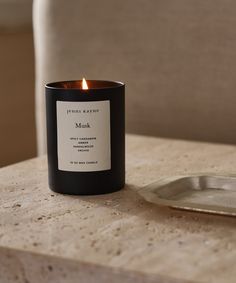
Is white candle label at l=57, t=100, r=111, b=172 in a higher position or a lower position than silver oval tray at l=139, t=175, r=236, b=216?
higher

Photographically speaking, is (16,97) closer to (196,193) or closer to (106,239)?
(196,193)

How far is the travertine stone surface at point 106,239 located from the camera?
2.14ft

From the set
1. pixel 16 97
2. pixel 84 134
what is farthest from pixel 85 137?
pixel 16 97

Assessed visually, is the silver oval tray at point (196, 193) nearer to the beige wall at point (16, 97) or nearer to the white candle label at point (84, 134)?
the white candle label at point (84, 134)

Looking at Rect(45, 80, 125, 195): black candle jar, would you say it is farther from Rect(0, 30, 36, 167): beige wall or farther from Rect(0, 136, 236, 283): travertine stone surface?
Rect(0, 30, 36, 167): beige wall

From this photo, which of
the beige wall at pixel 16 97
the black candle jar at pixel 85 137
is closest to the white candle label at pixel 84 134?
the black candle jar at pixel 85 137

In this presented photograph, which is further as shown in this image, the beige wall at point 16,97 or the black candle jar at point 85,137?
the beige wall at point 16,97

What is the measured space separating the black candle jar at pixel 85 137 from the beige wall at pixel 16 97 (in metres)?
1.15

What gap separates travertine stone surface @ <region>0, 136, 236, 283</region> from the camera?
65 centimetres

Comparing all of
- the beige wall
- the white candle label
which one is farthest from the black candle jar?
the beige wall

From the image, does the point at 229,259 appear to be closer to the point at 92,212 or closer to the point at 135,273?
the point at 135,273

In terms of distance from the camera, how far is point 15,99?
2.10 m

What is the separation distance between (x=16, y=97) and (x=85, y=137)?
4.04ft

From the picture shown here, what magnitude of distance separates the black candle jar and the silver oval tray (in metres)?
0.06
